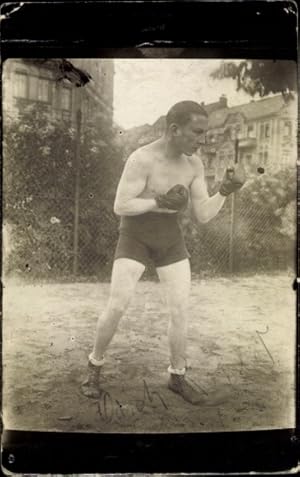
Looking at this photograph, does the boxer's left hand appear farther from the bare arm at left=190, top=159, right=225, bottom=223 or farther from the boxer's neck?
the boxer's neck

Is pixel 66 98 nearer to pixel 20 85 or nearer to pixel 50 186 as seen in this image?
pixel 20 85

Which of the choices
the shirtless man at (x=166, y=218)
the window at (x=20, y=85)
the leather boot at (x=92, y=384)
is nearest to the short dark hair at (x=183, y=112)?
the shirtless man at (x=166, y=218)

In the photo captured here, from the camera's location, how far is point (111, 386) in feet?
8.95

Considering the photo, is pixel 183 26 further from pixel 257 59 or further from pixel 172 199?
pixel 172 199

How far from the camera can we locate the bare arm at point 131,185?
2.73m

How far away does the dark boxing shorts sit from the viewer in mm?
2762

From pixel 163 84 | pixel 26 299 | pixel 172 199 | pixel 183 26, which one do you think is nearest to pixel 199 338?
pixel 172 199

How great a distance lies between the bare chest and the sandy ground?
511 mm

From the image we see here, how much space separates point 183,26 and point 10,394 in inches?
82.1

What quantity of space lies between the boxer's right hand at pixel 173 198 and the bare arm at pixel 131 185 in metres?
0.09

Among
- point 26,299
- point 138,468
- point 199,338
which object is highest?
point 26,299

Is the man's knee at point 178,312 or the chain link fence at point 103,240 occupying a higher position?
the chain link fence at point 103,240
